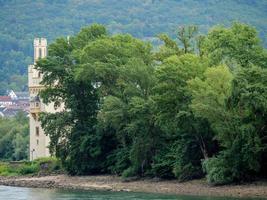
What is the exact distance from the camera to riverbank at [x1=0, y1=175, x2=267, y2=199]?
79.3 m

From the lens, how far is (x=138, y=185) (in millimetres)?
90750

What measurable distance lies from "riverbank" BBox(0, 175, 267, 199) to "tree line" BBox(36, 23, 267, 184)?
1114mm

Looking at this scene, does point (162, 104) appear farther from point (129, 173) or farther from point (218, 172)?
point (129, 173)

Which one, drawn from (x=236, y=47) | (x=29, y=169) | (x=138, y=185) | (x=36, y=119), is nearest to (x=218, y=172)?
(x=138, y=185)

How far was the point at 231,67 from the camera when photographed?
92000 millimetres

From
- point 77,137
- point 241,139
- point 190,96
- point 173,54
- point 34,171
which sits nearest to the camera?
point 241,139

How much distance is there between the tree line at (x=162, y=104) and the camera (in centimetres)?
8112

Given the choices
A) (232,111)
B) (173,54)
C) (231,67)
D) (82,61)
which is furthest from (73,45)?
(232,111)

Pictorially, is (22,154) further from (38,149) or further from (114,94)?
(114,94)

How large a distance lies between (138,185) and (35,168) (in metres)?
24.6

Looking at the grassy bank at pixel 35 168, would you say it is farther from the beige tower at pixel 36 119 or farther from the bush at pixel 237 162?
the bush at pixel 237 162

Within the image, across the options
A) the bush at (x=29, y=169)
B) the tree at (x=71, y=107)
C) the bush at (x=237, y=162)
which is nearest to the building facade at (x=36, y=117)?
the bush at (x=29, y=169)

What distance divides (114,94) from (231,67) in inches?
462

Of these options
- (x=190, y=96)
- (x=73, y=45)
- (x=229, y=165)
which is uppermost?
(x=73, y=45)
